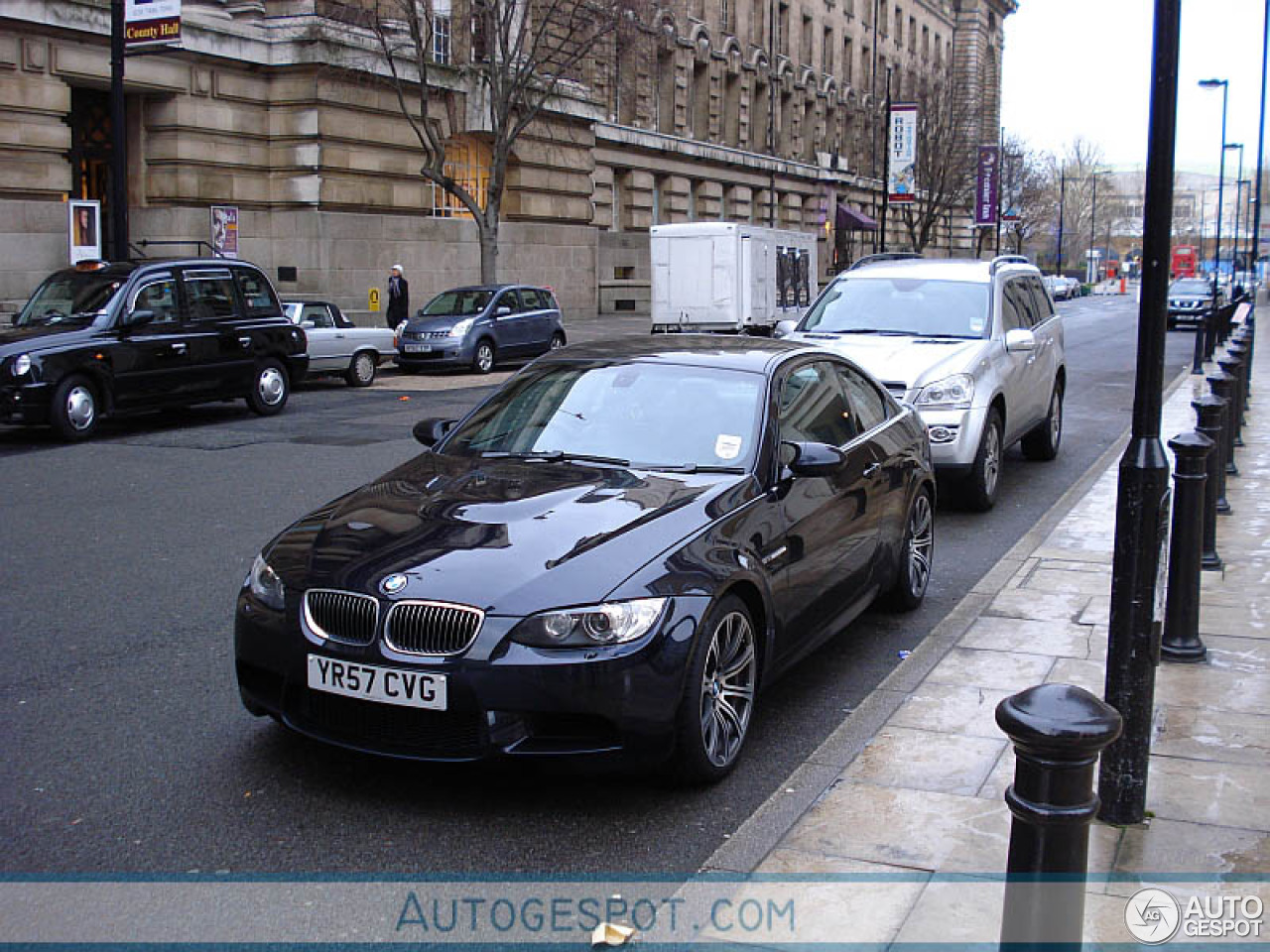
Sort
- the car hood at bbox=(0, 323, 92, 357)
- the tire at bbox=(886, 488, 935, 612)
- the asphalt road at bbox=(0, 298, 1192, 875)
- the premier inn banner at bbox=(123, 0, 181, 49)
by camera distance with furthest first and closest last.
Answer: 1. the premier inn banner at bbox=(123, 0, 181, 49)
2. the car hood at bbox=(0, 323, 92, 357)
3. the tire at bbox=(886, 488, 935, 612)
4. the asphalt road at bbox=(0, 298, 1192, 875)

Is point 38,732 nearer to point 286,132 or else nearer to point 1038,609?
point 1038,609

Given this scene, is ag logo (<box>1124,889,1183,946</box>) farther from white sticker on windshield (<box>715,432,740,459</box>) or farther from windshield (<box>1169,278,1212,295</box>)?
windshield (<box>1169,278,1212,295</box>)

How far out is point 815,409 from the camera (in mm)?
6324

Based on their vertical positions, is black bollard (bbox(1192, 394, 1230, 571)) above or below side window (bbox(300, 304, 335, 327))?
below

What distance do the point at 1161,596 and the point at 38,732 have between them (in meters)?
4.18

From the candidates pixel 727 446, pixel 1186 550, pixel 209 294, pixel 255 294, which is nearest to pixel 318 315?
pixel 255 294

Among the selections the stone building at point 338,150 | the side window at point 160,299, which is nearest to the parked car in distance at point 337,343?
the side window at point 160,299

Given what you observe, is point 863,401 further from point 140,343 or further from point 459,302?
point 459,302

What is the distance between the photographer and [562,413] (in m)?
5.98

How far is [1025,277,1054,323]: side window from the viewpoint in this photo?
12.9 m

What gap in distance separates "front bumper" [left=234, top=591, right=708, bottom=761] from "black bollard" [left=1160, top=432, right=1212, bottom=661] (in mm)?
2545

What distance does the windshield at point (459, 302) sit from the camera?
25.2 meters

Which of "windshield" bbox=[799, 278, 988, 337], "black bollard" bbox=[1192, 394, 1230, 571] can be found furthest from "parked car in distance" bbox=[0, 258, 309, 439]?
"black bollard" bbox=[1192, 394, 1230, 571]

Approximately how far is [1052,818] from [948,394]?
7.68 metres
